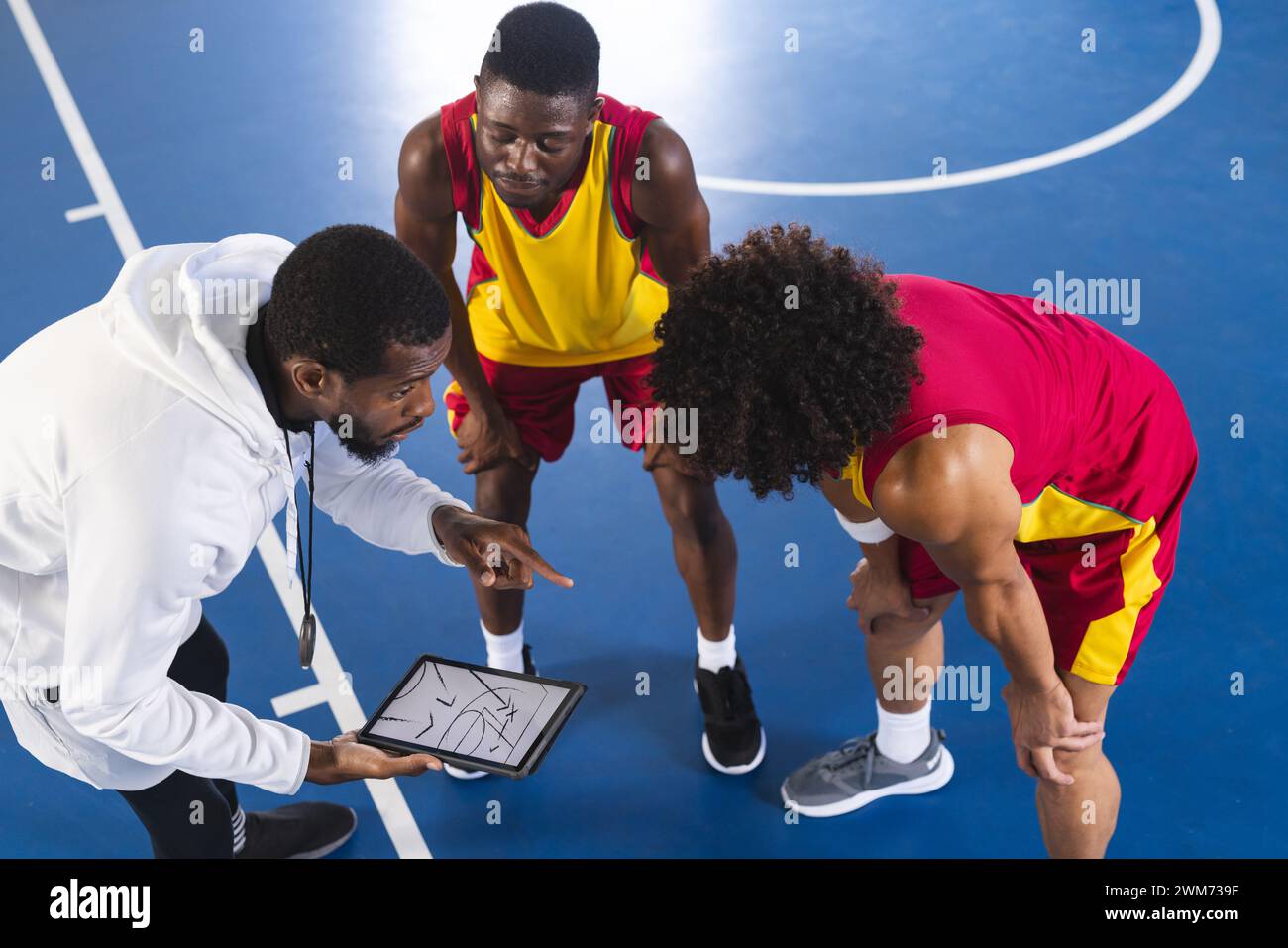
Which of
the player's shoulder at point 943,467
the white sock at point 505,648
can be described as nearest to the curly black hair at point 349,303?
the player's shoulder at point 943,467

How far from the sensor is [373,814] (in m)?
3.50

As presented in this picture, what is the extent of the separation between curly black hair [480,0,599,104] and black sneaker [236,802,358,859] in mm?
2015

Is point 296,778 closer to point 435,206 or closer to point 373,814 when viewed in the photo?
point 373,814

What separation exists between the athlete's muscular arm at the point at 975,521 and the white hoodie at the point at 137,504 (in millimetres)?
1170

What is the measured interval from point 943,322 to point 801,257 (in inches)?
13.8

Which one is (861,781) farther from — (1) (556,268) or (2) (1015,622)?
(1) (556,268)

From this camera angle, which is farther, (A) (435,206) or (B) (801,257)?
(A) (435,206)

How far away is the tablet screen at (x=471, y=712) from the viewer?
2777mm

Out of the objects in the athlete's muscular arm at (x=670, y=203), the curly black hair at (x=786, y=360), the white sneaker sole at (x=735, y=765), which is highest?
the athlete's muscular arm at (x=670, y=203)

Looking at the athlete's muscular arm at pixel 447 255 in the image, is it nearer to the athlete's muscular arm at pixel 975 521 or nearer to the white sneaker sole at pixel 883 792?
the white sneaker sole at pixel 883 792

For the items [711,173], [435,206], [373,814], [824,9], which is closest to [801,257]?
[435,206]

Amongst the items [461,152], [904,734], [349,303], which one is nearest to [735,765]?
[904,734]

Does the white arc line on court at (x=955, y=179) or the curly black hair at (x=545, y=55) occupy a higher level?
the curly black hair at (x=545, y=55)

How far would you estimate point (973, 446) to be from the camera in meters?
2.22
